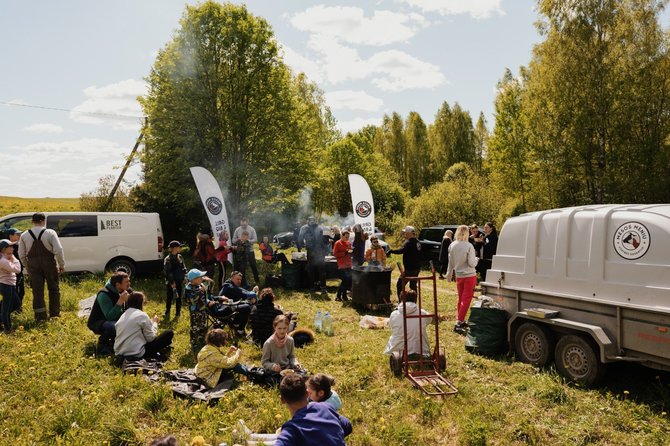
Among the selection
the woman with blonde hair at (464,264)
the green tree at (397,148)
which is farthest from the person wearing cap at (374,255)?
the green tree at (397,148)

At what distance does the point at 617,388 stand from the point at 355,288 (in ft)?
19.8

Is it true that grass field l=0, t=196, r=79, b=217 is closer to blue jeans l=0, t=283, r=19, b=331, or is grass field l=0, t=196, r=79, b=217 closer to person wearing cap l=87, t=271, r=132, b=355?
blue jeans l=0, t=283, r=19, b=331

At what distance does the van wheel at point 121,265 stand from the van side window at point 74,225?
3.18 feet

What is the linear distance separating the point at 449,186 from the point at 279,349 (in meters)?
20.7

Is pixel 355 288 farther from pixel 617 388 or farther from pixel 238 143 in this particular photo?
pixel 238 143

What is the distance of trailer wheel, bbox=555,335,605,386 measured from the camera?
5.63 meters

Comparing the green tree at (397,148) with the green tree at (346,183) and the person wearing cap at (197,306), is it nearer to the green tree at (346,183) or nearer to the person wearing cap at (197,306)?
the green tree at (346,183)

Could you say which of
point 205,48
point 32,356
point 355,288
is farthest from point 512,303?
point 205,48

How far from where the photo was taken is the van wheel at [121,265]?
13164 millimetres

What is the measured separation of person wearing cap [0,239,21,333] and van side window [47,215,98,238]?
15.8 feet

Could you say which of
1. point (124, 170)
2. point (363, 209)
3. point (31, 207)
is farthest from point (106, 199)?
point (31, 207)

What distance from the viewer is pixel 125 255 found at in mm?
13281

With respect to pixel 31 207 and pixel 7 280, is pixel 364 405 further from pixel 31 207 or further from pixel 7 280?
pixel 31 207

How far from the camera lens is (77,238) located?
12789mm
